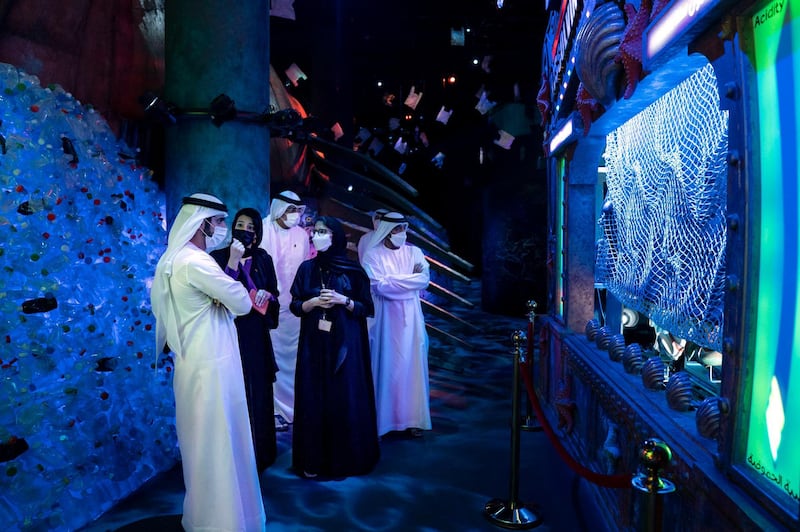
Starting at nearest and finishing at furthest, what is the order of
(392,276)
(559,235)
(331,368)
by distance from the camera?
(331,368) → (392,276) → (559,235)

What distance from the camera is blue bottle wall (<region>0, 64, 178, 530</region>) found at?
3479mm

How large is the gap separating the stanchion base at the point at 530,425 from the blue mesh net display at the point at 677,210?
1.65m

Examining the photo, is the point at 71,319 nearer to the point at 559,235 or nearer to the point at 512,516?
the point at 512,516

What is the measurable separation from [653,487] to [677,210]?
6.38 ft

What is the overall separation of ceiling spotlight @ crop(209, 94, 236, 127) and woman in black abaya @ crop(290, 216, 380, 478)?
1267mm

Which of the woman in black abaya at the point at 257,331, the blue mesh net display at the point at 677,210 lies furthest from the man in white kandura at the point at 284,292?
the blue mesh net display at the point at 677,210

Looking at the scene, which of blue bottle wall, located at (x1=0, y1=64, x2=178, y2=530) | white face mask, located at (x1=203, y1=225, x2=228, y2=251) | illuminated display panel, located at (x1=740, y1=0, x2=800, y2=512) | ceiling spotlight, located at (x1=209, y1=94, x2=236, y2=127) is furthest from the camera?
ceiling spotlight, located at (x1=209, y1=94, x2=236, y2=127)

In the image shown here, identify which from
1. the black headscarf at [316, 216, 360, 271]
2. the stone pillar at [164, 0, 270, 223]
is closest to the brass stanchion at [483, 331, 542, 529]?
the black headscarf at [316, 216, 360, 271]

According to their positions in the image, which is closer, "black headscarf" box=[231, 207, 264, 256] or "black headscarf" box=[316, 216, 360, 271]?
"black headscarf" box=[231, 207, 264, 256]

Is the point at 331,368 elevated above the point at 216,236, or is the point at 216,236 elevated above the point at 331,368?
the point at 216,236

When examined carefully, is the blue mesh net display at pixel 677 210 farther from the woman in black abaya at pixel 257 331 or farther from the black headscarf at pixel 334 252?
the woman in black abaya at pixel 257 331

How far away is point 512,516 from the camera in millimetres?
3898

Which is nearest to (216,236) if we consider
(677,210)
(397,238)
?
(397,238)

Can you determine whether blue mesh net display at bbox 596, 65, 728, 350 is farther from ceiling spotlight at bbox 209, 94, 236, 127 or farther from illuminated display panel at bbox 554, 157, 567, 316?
ceiling spotlight at bbox 209, 94, 236, 127
